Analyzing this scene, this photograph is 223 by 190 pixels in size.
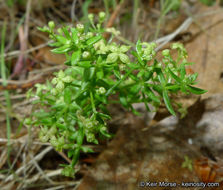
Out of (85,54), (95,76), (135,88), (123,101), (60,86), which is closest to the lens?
(85,54)

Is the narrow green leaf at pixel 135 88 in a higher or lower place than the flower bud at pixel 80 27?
lower

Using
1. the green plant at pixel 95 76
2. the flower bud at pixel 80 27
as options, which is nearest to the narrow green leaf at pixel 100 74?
the green plant at pixel 95 76

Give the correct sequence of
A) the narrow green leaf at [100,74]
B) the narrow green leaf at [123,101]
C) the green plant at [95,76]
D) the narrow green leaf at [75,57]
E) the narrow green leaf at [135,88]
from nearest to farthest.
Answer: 1. the narrow green leaf at [75,57]
2. the green plant at [95,76]
3. the narrow green leaf at [100,74]
4. the narrow green leaf at [135,88]
5. the narrow green leaf at [123,101]

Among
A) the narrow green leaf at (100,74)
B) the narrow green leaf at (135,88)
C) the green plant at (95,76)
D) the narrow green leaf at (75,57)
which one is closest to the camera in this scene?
the narrow green leaf at (75,57)

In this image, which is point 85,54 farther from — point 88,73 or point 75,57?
point 88,73

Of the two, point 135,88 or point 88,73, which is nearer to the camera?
point 88,73

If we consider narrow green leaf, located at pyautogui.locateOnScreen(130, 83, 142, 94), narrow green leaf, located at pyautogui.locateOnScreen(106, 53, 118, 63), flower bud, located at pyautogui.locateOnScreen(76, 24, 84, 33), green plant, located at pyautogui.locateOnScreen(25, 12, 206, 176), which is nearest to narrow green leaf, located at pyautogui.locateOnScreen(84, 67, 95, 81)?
green plant, located at pyautogui.locateOnScreen(25, 12, 206, 176)

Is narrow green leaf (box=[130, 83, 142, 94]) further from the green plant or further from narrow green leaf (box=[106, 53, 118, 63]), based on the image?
narrow green leaf (box=[106, 53, 118, 63])

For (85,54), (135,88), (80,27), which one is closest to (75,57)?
(85,54)

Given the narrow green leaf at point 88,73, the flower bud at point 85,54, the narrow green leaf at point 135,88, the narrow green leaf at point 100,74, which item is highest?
the flower bud at point 85,54

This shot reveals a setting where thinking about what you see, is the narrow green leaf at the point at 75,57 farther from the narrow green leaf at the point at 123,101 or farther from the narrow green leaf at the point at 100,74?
the narrow green leaf at the point at 123,101

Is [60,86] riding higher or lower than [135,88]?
higher
